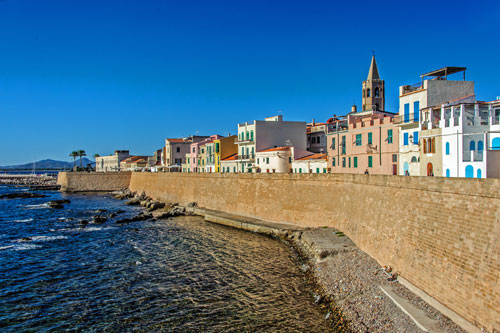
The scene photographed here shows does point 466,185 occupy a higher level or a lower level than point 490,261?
higher

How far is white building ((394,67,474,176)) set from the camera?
25594 mm

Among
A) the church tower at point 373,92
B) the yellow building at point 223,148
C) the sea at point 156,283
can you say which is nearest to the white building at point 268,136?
the yellow building at point 223,148

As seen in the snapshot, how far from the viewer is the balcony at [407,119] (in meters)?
26.2

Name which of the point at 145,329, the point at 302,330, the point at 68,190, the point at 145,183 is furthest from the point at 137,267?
the point at 68,190

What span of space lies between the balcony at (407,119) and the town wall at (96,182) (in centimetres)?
5368

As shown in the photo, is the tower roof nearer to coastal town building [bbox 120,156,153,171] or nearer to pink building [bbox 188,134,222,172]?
pink building [bbox 188,134,222,172]

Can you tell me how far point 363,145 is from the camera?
105ft

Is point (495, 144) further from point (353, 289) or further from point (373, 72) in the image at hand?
point (373, 72)

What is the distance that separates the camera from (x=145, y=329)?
12.9 meters

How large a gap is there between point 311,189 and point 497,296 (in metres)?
17.1

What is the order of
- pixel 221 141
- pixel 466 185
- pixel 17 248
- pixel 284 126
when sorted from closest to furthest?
pixel 466 185 → pixel 17 248 → pixel 284 126 → pixel 221 141

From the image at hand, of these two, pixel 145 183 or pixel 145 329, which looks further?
pixel 145 183

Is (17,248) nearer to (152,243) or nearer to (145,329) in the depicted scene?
(152,243)

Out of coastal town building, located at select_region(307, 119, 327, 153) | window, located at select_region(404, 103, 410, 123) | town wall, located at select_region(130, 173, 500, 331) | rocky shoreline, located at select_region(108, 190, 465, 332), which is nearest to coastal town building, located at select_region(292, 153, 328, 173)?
coastal town building, located at select_region(307, 119, 327, 153)
